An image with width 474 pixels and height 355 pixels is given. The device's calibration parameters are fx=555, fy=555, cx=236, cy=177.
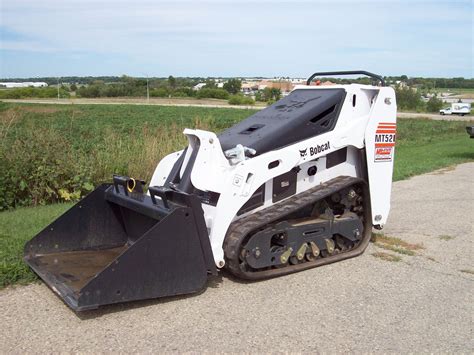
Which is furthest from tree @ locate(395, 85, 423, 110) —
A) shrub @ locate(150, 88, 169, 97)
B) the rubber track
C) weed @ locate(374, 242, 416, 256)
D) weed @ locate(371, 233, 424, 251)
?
the rubber track

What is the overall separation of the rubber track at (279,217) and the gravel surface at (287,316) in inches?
3.6

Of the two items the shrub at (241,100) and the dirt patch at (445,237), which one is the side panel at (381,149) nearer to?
the dirt patch at (445,237)

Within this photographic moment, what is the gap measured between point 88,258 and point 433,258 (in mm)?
3740

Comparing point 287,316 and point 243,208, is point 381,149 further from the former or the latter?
point 287,316

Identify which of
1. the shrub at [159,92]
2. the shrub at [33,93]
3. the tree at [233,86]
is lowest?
the shrub at [33,93]

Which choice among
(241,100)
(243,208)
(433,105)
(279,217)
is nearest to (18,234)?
(243,208)

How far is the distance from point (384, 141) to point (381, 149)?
0.10 metres

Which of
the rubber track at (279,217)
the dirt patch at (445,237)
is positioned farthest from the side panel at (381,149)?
the dirt patch at (445,237)

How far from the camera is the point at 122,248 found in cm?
569

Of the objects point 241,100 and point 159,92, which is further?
point 159,92

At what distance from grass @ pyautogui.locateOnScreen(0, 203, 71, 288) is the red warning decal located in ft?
12.5

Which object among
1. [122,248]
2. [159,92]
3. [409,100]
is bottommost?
[122,248]

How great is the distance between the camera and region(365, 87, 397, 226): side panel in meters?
6.09

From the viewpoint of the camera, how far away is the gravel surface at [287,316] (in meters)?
3.95
